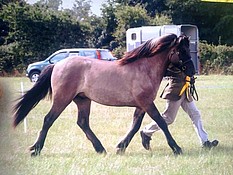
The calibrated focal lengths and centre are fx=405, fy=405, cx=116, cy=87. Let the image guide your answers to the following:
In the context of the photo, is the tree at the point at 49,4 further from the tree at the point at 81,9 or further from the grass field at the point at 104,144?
the grass field at the point at 104,144

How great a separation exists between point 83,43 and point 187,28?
55cm

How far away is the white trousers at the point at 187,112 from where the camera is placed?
212 centimetres

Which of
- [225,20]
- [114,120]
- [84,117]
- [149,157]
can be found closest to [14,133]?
[84,117]

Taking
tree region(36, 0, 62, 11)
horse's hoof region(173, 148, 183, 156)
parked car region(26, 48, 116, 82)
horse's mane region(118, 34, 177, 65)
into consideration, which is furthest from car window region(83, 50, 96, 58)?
horse's hoof region(173, 148, 183, 156)

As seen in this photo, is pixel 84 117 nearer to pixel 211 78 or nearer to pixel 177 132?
pixel 177 132

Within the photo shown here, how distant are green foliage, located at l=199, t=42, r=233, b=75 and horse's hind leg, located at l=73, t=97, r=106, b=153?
24.6 inches

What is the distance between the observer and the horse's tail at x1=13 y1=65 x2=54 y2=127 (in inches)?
80.0

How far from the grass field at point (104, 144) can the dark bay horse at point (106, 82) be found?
0.12 ft

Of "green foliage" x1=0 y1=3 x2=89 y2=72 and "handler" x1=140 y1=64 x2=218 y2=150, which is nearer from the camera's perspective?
"green foliage" x1=0 y1=3 x2=89 y2=72

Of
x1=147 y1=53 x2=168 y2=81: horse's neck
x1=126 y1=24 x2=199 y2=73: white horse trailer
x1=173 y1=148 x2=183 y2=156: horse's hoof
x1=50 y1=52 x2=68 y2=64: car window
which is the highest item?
x1=126 y1=24 x2=199 y2=73: white horse trailer

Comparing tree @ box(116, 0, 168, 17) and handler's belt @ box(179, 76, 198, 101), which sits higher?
tree @ box(116, 0, 168, 17)

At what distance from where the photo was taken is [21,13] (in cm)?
200

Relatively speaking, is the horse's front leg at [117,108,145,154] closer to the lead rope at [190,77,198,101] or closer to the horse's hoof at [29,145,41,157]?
the lead rope at [190,77,198,101]

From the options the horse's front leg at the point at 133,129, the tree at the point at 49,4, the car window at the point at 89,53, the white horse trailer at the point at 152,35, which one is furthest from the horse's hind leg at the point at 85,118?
the tree at the point at 49,4
